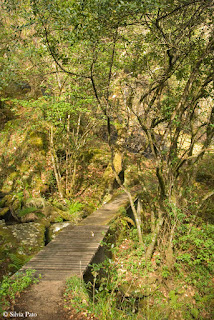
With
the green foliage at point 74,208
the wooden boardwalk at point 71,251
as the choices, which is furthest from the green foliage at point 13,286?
the green foliage at point 74,208

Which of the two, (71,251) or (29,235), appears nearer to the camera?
(71,251)

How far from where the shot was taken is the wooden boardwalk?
4.35 m

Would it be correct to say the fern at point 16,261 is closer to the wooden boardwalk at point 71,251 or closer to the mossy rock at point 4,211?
the wooden boardwalk at point 71,251

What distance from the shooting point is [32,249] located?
23.7 feet

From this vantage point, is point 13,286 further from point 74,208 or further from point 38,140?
point 38,140

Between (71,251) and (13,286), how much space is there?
5.64 ft

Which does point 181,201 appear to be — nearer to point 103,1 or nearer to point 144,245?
point 144,245

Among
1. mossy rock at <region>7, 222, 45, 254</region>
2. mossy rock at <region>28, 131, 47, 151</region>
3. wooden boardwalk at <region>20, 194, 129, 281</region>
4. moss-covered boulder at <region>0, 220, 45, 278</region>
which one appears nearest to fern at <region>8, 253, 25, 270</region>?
moss-covered boulder at <region>0, 220, 45, 278</region>

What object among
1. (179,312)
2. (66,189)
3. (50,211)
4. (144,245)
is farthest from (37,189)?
(179,312)

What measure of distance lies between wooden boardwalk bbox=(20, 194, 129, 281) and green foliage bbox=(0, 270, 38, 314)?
232 millimetres

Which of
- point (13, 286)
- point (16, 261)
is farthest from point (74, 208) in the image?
point (13, 286)

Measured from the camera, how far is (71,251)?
17.2 feet

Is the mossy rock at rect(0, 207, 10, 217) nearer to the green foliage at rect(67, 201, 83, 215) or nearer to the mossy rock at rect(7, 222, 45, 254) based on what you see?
the mossy rock at rect(7, 222, 45, 254)

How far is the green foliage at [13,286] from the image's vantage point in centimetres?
331
